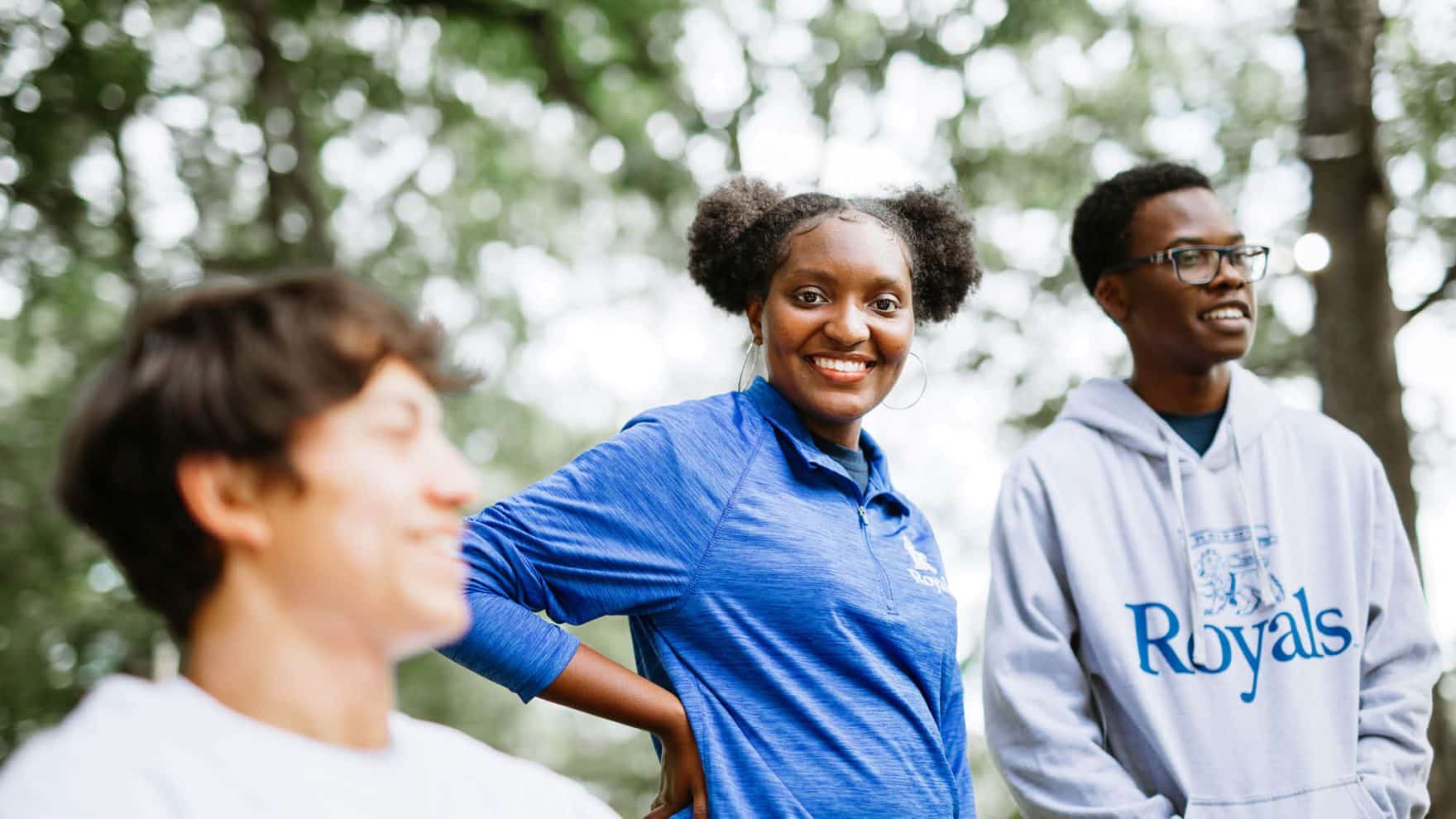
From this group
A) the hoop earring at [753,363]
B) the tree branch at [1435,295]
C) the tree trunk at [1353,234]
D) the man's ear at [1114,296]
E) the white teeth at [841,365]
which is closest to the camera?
the white teeth at [841,365]

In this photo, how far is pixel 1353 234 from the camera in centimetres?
565

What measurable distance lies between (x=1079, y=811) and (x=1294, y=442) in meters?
1.19

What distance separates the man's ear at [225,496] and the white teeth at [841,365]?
1.56 m

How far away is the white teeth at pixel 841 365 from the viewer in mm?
2754

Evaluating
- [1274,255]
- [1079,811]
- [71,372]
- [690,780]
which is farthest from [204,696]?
[71,372]

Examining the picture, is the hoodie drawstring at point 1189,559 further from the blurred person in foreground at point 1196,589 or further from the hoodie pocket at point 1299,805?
the hoodie pocket at point 1299,805

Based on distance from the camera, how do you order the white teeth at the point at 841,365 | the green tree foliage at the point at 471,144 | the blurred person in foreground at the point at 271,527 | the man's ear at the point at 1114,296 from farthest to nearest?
the green tree foliage at the point at 471,144, the man's ear at the point at 1114,296, the white teeth at the point at 841,365, the blurred person in foreground at the point at 271,527

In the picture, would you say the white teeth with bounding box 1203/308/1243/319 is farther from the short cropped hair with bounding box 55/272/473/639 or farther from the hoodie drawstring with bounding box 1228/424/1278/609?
the short cropped hair with bounding box 55/272/473/639

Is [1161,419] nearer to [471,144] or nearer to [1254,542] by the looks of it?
[1254,542]

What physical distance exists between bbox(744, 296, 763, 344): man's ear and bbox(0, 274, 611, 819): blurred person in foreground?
62.7 inches

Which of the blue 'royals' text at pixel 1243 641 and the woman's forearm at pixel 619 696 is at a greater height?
the woman's forearm at pixel 619 696

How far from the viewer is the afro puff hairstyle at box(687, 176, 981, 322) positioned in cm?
295

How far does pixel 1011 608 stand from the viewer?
3.21 m

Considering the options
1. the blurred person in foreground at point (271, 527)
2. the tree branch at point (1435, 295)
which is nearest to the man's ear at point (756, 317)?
the blurred person in foreground at point (271, 527)
